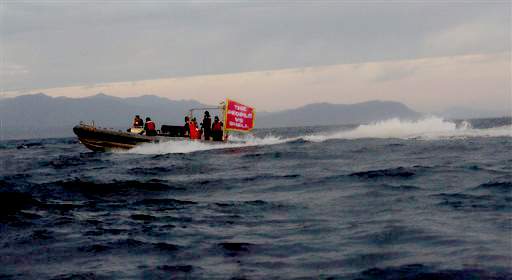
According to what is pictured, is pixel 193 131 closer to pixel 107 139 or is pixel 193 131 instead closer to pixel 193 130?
pixel 193 130

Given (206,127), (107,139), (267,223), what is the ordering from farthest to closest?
(206,127)
(107,139)
(267,223)

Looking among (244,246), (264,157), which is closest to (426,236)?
(244,246)

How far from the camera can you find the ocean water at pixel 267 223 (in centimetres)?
695

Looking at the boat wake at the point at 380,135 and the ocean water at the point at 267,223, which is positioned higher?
the boat wake at the point at 380,135

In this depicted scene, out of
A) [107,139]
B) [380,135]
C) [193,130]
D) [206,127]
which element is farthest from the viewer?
[380,135]

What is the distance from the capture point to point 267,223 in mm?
9750

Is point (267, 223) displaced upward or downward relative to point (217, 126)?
downward

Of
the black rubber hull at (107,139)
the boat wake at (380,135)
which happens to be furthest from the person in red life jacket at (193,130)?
the black rubber hull at (107,139)

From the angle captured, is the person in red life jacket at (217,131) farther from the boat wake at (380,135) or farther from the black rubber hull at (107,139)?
the black rubber hull at (107,139)

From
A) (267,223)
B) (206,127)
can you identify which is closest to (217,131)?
(206,127)

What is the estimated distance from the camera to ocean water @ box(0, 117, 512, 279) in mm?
6945

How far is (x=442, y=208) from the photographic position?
10391mm

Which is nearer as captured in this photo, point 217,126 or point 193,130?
point 193,130

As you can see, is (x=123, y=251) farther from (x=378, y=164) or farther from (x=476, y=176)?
(x=378, y=164)
